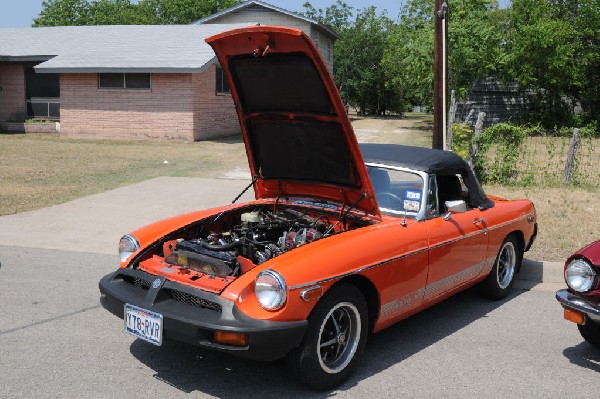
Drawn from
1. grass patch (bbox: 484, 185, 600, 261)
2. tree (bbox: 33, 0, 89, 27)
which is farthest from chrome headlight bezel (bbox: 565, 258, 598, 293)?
tree (bbox: 33, 0, 89, 27)

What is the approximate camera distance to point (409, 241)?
457cm

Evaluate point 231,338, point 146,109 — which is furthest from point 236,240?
point 146,109

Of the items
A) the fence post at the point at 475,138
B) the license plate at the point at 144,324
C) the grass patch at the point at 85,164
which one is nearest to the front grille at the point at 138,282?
the license plate at the point at 144,324

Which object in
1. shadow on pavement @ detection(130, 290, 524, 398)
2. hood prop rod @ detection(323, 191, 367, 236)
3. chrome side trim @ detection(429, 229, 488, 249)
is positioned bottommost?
shadow on pavement @ detection(130, 290, 524, 398)

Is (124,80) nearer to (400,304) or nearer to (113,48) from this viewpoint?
(113,48)

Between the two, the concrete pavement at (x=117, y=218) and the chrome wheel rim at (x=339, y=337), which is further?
the concrete pavement at (x=117, y=218)

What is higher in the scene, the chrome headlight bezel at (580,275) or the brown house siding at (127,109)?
the brown house siding at (127,109)

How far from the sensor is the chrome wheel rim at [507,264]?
603cm

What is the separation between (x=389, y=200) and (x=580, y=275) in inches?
59.8

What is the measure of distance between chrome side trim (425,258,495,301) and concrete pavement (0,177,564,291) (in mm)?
1180

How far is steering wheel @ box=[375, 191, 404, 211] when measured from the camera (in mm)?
5035

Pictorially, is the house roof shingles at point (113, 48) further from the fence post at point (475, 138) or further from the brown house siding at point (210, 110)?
the fence post at point (475, 138)

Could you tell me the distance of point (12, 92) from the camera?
25.4m

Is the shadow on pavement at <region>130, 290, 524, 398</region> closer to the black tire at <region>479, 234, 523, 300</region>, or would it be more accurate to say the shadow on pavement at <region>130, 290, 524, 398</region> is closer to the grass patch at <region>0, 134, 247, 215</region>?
the black tire at <region>479, 234, 523, 300</region>
